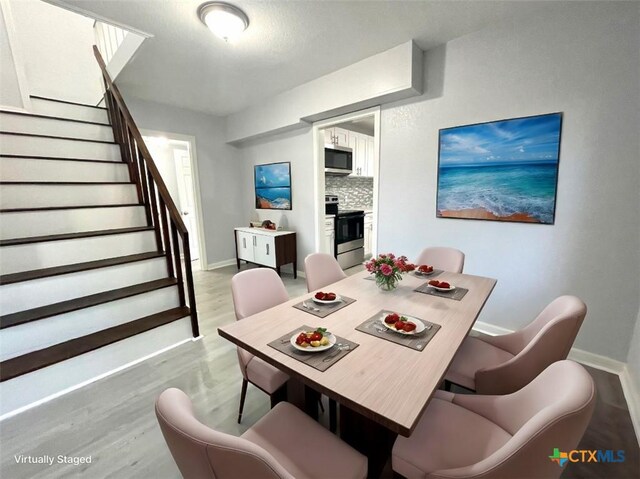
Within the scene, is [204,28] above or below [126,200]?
above

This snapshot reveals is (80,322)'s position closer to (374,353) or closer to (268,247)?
(374,353)

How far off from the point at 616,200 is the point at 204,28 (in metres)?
3.28

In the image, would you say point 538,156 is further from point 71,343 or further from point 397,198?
point 71,343

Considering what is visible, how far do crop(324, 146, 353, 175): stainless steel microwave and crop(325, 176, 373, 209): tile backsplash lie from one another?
511 millimetres

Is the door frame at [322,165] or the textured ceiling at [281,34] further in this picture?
the door frame at [322,165]

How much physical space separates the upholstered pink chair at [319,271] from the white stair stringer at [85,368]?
1.23 metres

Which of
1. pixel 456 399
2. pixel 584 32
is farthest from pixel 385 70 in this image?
pixel 456 399

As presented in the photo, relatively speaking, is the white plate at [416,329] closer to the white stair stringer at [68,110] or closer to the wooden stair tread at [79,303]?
the wooden stair tread at [79,303]

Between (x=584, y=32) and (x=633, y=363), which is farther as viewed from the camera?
(x=584, y=32)

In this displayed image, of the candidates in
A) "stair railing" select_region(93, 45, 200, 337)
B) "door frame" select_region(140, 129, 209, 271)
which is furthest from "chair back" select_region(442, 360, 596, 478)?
"door frame" select_region(140, 129, 209, 271)

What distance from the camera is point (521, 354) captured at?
1.22 m

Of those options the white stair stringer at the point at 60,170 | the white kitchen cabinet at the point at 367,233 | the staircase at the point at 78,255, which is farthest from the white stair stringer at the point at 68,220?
the white kitchen cabinet at the point at 367,233

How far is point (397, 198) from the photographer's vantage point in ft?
9.63

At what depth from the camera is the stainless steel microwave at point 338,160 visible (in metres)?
4.30
